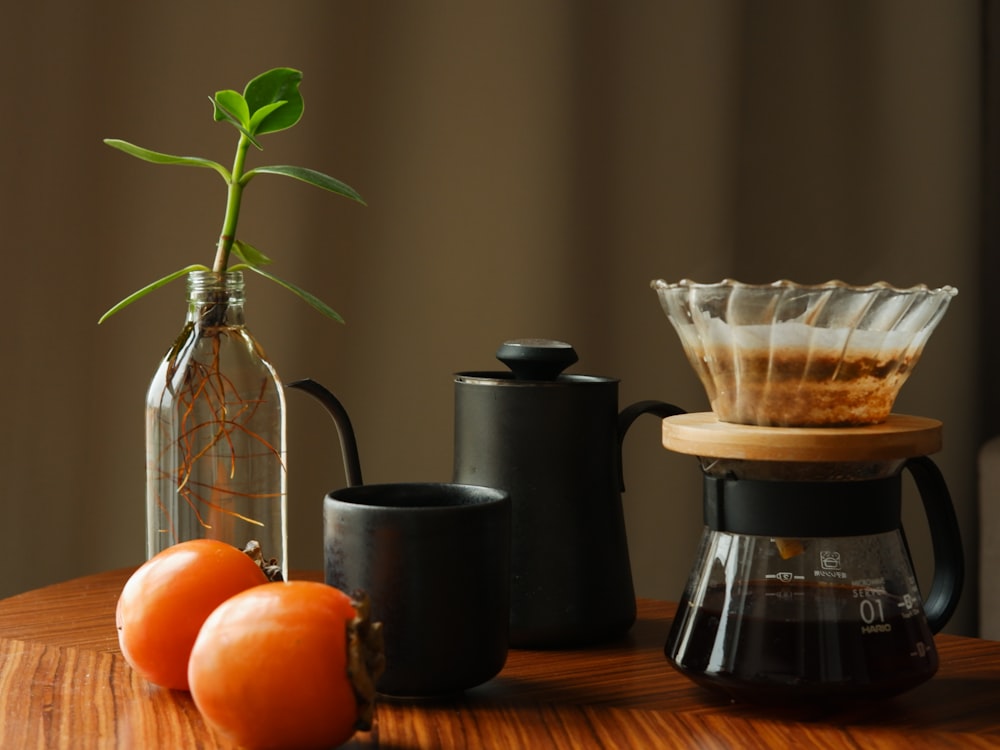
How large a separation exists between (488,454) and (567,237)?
891 mm

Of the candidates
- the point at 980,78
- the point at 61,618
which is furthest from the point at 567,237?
the point at 61,618

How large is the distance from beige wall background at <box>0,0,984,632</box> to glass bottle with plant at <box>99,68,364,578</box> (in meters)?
0.60

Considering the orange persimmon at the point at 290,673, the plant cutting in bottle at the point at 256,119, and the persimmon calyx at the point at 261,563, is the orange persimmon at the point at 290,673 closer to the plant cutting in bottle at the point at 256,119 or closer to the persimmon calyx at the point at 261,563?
the persimmon calyx at the point at 261,563

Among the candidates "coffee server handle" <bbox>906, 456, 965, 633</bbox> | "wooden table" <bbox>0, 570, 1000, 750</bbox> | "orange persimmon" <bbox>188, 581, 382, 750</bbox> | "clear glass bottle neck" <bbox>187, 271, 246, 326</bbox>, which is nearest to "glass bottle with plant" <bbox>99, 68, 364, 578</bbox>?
"clear glass bottle neck" <bbox>187, 271, 246, 326</bbox>

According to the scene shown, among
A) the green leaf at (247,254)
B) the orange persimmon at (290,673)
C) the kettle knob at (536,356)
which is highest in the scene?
the green leaf at (247,254)

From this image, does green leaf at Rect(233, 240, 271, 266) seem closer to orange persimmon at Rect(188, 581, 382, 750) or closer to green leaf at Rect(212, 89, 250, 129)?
green leaf at Rect(212, 89, 250, 129)

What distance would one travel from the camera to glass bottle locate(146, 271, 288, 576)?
82 centimetres

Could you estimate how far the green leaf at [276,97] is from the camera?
846mm

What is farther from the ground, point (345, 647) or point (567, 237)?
point (567, 237)

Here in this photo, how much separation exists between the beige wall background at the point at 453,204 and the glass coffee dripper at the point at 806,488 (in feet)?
2.99

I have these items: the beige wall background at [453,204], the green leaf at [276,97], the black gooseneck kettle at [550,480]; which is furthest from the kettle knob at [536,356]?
the beige wall background at [453,204]

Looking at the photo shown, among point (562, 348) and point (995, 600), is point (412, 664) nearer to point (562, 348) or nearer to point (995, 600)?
point (562, 348)

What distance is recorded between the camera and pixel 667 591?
1.73 meters

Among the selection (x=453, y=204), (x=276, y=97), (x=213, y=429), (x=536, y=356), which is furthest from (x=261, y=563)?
(x=453, y=204)
